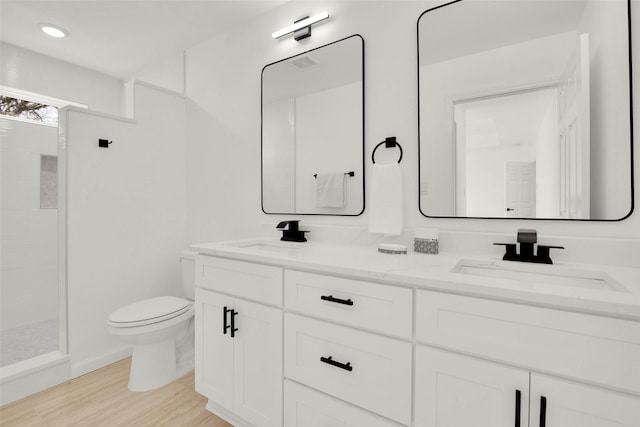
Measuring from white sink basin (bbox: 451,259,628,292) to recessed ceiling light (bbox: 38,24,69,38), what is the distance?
317 cm

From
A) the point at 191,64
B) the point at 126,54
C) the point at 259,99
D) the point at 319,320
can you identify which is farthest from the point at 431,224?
the point at 126,54

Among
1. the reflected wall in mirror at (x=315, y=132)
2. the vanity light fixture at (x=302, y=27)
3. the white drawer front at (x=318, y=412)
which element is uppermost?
the vanity light fixture at (x=302, y=27)

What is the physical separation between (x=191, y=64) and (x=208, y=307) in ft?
6.91

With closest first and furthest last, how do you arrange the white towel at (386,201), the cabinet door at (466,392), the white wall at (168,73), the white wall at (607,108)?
the cabinet door at (466,392) < the white wall at (607,108) < the white towel at (386,201) < the white wall at (168,73)

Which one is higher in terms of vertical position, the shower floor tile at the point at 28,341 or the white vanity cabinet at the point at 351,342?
the white vanity cabinet at the point at 351,342

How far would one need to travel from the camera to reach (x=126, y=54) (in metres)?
2.69

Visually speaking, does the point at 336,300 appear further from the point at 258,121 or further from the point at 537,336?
the point at 258,121

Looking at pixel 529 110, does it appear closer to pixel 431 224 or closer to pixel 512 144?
pixel 512 144

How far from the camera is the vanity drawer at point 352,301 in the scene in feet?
3.13

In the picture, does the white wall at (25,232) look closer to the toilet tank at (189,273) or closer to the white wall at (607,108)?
the toilet tank at (189,273)

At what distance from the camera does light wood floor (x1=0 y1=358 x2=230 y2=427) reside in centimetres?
158

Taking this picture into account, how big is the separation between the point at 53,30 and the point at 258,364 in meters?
2.88

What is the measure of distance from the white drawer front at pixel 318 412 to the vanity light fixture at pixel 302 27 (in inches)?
75.0

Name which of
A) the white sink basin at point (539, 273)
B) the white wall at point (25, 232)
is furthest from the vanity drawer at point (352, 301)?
the white wall at point (25, 232)
